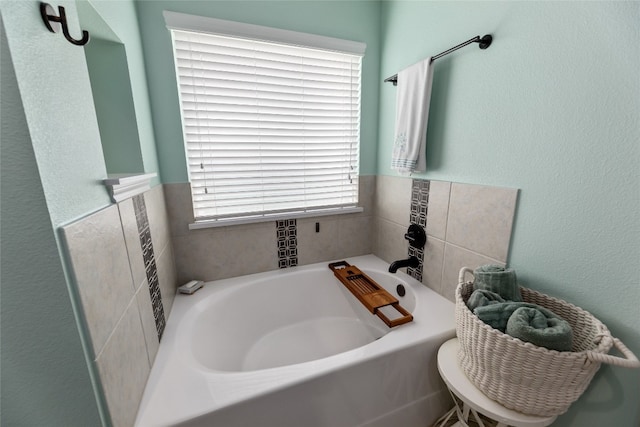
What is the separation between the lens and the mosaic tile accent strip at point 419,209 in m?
1.42

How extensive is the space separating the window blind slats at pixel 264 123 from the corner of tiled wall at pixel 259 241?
0.10m

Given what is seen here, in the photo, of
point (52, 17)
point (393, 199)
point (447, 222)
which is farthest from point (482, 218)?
point (52, 17)

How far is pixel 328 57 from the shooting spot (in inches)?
62.3

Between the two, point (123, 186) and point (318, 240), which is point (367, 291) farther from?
point (123, 186)

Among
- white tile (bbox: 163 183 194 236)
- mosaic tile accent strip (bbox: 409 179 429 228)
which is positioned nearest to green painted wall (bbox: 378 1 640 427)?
mosaic tile accent strip (bbox: 409 179 429 228)

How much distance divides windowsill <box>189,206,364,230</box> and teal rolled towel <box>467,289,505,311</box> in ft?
3.36

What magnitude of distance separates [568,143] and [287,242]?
1429 millimetres

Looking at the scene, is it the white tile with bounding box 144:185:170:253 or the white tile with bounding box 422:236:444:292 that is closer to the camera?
the white tile with bounding box 144:185:170:253

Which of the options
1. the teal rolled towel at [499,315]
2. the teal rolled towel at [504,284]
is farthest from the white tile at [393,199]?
the teal rolled towel at [499,315]

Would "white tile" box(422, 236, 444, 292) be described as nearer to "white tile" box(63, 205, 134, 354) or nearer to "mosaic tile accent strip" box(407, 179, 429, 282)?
"mosaic tile accent strip" box(407, 179, 429, 282)

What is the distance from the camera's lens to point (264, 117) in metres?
1.49

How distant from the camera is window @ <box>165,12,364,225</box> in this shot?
1.35 metres

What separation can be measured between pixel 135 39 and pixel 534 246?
73.7 inches

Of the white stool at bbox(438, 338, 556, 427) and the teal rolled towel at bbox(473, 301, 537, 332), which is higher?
the teal rolled towel at bbox(473, 301, 537, 332)
